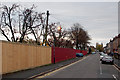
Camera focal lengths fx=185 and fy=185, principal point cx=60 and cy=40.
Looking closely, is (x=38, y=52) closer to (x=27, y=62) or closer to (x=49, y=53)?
(x=27, y=62)

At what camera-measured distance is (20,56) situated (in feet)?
54.4

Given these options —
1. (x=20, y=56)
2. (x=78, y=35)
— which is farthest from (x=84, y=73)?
(x=78, y=35)

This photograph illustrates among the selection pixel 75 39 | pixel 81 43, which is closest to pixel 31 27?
pixel 75 39

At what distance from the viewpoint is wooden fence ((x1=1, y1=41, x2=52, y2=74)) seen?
45.7 feet

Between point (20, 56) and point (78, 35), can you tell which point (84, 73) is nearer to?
point (20, 56)

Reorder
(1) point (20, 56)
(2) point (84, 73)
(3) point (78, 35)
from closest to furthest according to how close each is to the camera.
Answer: (2) point (84, 73) < (1) point (20, 56) < (3) point (78, 35)

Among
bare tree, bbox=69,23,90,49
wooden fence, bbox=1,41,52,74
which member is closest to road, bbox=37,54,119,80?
wooden fence, bbox=1,41,52,74

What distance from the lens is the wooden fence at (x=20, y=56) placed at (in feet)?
45.7

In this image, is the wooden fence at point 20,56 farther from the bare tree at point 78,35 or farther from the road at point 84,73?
the bare tree at point 78,35

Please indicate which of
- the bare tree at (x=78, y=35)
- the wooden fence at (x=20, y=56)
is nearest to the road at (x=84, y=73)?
the wooden fence at (x=20, y=56)

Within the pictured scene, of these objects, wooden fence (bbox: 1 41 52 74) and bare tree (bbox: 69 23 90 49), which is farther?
bare tree (bbox: 69 23 90 49)

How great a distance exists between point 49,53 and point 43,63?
10.8ft

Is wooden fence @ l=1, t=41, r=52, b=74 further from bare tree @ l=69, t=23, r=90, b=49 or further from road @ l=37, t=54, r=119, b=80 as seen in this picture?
bare tree @ l=69, t=23, r=90, b=49

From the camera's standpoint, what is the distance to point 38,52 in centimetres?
2159
